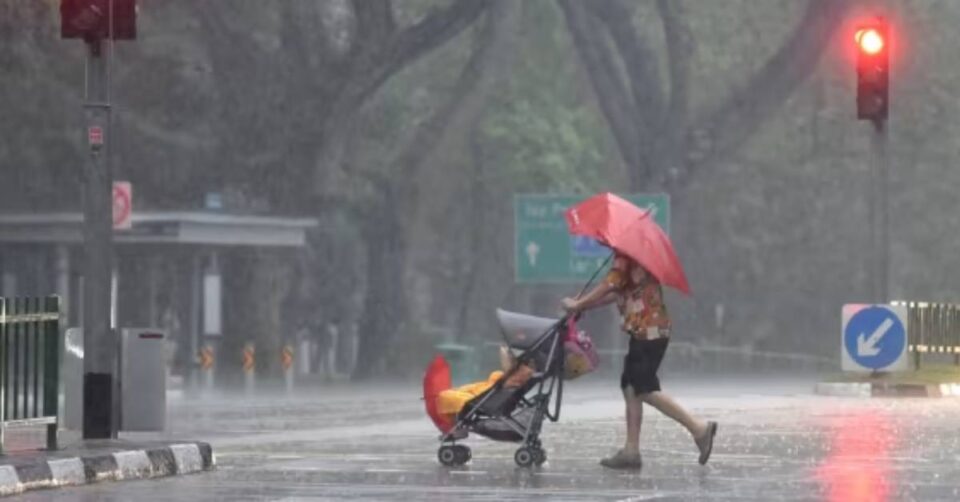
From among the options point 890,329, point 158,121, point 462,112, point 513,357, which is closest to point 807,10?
point 462,112

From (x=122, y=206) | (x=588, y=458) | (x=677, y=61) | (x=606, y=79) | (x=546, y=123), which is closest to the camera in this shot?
(x=588, y=458)

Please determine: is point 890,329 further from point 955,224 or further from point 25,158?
point 955,224

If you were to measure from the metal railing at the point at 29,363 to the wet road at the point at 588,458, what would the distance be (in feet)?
3.63

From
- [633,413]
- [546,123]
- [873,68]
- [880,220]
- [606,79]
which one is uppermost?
[606,79]

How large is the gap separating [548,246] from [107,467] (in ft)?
114

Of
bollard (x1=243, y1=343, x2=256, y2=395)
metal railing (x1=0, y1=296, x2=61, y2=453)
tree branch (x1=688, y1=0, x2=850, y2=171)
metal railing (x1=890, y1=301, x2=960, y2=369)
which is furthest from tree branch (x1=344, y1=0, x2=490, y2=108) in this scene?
metal railing (x1=0, y1=296, x2=61, y2=453)

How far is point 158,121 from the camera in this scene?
4972 cm

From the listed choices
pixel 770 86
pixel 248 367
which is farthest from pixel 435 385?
pixel 770 86

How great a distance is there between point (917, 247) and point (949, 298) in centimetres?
266

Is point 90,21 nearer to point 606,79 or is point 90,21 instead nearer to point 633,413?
point 633,413

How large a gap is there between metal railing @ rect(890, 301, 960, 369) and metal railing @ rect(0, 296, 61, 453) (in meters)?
18.4

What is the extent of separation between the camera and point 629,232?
59.1ft

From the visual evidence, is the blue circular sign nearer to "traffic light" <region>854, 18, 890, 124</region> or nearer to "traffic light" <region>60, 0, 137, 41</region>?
"traffic light" <region>854, 18, 890, 124</region>

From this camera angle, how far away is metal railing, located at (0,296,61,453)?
17.4 meters
